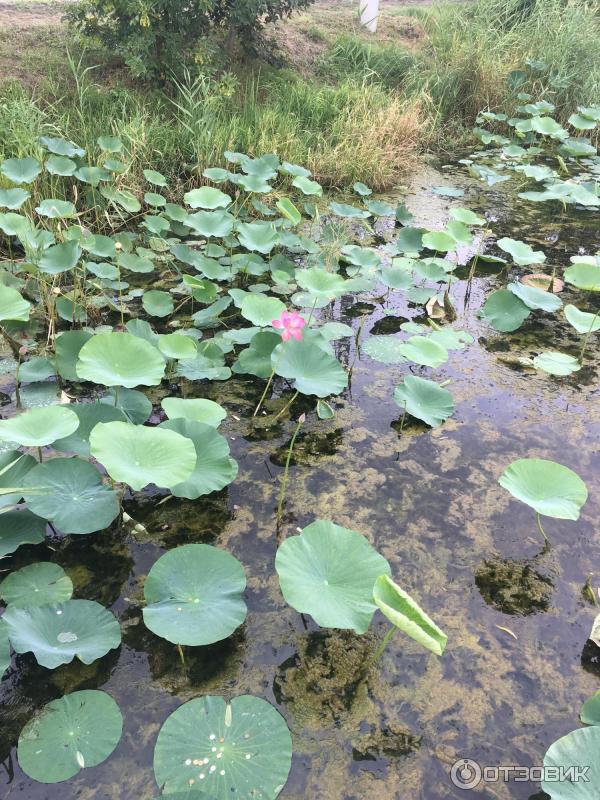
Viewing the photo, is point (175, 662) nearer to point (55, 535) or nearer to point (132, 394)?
point (55, 535)

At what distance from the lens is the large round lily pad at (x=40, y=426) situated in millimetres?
1438

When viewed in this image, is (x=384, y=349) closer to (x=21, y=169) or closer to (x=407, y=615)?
(x=407, y=615)

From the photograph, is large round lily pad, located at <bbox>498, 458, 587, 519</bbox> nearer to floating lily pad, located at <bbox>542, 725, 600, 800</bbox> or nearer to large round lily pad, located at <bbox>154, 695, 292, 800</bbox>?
floating lily pad, located at <bbox>542, 725, 600, 800</bbox>

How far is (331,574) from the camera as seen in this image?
1.32m


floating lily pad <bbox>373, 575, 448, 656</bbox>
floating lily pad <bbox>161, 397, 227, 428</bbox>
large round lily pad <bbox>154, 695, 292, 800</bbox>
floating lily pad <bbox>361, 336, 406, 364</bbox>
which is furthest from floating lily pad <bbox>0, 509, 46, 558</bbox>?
floating lily pad <bbox>361, 336, 406, 364</bbox>

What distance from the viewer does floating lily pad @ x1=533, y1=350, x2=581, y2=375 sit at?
2.24 metres

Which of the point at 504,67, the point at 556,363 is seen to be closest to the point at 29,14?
the point at 504,67

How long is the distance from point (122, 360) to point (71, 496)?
445mm

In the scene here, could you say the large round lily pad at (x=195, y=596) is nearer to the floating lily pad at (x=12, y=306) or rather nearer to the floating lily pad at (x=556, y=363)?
the floating lily pad at (x=12, y=306)

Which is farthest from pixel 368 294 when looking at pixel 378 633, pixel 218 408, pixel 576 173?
pixel 576 173

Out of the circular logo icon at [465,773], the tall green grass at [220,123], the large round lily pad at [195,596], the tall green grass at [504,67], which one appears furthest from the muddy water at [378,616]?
the tall green grass at [504,67]

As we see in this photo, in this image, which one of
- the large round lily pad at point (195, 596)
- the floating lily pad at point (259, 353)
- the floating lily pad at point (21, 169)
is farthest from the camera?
the floating lily pad at point (21, 169)

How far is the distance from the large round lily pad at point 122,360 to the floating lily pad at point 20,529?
0.42 m

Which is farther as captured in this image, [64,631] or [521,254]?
[521,254]
